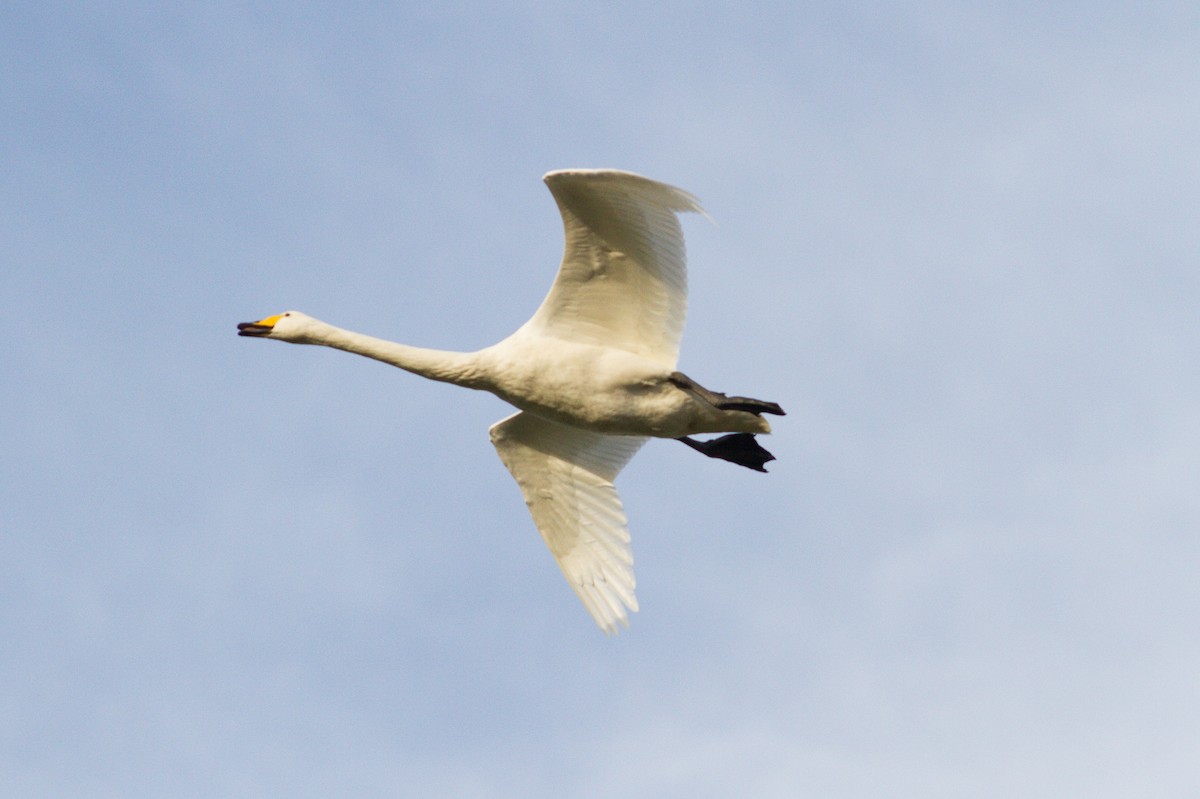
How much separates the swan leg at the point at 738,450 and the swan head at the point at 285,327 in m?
3.99

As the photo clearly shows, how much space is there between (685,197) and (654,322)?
5.89 ft

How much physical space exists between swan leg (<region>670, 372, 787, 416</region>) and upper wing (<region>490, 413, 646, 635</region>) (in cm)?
170

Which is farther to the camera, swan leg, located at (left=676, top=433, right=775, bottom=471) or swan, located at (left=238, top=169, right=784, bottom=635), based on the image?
swan leg, located at (left=676, top=433, right=775, bottom=471)

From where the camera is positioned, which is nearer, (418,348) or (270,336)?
(418,348)

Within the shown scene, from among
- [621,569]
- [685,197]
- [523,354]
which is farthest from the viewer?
[621,569]

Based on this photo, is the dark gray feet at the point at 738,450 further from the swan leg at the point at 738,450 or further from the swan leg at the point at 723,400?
the swan leg at the point at 723,400

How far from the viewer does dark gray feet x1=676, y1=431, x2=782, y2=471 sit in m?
19.1

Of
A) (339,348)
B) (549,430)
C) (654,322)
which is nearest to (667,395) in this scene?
(654,322)

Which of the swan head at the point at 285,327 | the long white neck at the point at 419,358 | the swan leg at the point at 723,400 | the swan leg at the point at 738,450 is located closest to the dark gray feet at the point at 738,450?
the swan leg at the point at 738,450

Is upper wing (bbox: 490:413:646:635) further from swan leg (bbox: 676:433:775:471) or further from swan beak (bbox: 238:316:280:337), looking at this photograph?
swan beak (bbox: 238:316:280:337)

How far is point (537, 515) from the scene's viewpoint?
19203 mm

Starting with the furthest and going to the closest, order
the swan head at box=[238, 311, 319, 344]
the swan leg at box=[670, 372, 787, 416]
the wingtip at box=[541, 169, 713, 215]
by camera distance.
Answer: the swan head at box=[238, 311, 319, 344]
the swan leg at box=[670, 372, 787, 416]
the wingtip at box=[541, 169, 713, 215]

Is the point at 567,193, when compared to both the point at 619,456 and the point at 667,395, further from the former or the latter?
the point at 619,456

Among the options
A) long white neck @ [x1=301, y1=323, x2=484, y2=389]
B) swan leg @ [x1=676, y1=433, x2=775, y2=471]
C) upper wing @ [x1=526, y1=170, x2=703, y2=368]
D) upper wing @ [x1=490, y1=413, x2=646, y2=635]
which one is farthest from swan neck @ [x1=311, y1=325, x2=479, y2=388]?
swan leg @ [x1=676, y1=433, x2=775, y2=471]
